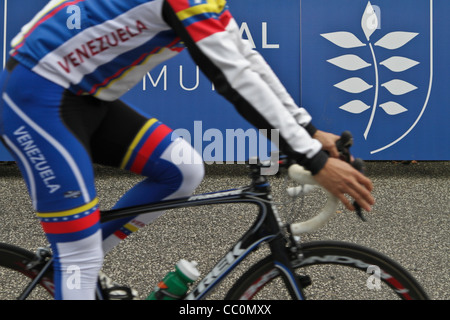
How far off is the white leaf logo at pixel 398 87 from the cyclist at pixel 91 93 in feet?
16.0

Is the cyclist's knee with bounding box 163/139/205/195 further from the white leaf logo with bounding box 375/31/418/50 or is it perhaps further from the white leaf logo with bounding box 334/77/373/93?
the white leaf logo with bounding box 375/31/418/50

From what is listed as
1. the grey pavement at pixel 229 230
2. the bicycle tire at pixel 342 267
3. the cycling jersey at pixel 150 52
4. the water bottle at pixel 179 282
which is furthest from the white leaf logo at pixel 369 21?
the water bottle at pixel 179 282

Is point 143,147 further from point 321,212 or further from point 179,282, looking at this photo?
point 321,212

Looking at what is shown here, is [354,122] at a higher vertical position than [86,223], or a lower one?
lower

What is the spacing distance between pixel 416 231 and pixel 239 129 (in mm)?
2625

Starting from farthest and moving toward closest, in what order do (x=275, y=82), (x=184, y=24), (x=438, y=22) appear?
(x=438, y=22)
(x=275, y=82)
(x=184, y=24)

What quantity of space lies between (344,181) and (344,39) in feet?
17.0

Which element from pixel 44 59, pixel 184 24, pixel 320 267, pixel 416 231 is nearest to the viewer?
pixel 184 24

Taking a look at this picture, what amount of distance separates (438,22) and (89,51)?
225 inches

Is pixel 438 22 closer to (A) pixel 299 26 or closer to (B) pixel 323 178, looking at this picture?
(A) pixel 299 26

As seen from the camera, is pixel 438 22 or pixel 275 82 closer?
pixel 275 82

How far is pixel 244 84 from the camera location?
69.3 inches
